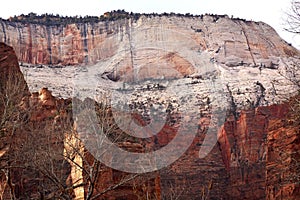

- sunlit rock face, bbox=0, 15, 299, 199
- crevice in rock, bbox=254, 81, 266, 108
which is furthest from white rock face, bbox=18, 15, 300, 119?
sunlit rock face, bbox=0, 15, 299, 199

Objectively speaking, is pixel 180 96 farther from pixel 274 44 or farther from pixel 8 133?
pixel 8 133

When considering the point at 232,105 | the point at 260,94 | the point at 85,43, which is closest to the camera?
the point at 232,105

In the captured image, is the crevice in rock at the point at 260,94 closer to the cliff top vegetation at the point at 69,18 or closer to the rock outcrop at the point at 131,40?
the rock outcrop at the point at 131,40

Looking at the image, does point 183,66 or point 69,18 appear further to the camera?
point 69,18

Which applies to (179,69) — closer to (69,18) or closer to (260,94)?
(260,94)

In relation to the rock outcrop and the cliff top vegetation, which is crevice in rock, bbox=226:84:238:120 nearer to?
the rock outcrop

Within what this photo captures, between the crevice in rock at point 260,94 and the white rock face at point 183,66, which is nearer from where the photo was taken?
the crevice in rock at point 260,94

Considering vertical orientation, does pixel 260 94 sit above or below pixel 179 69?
below

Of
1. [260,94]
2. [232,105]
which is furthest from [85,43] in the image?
[260,94]

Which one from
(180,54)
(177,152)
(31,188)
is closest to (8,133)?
(31,188)

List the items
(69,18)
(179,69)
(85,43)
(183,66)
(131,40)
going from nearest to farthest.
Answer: (183,66) < (179,69) < (85,43) < (131,40) < (69,18)

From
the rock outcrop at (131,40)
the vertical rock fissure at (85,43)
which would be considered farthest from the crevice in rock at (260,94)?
the vertical rock fissure at (85,43)
